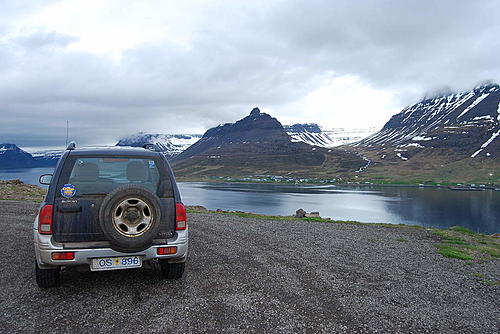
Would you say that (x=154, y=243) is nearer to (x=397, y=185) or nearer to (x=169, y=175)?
(x=169, y=175)

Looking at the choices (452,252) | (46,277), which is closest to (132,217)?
(46,277)

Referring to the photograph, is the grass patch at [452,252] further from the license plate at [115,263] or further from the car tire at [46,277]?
the car tire at [46,277]

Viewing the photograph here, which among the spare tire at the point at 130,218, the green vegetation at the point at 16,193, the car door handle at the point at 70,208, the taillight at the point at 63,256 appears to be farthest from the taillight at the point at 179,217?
the green vegetation at the point at 16,193

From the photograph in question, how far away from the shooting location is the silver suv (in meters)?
6.03

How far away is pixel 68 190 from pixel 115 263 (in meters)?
1.56

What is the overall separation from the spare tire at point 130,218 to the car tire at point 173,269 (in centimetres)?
119

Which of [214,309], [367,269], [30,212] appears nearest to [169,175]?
[214,309]

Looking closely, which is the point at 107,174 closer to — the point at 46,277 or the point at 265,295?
the point at 46,277

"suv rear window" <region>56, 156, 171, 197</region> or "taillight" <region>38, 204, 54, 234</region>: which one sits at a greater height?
"suv rear window" <region>56, 156, 171, 197</region>

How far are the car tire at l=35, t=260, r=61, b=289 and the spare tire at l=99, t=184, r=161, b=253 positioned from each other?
155 centimetres

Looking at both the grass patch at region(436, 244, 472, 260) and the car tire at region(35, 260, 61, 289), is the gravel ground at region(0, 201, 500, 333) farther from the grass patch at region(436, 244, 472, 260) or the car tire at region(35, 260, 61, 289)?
the grass patch at region(436, 244, 472, 260)

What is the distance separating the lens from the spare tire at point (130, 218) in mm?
5957

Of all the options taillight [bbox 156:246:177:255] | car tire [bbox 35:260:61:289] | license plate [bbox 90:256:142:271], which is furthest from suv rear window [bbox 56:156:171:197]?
car tire [bbox 35:260:61:289]

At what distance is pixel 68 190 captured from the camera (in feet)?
20.5
